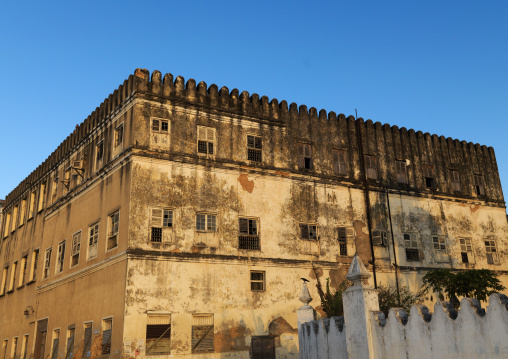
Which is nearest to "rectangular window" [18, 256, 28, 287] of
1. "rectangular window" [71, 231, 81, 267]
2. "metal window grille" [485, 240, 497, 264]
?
"rectangular window" [71, 231, 81, 267]

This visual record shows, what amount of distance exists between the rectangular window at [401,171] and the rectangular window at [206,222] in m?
10.6

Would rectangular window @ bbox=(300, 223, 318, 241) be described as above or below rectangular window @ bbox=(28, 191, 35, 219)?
below

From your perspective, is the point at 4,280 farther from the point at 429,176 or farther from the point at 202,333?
the point at 429,176

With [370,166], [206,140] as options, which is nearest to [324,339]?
[206,140]

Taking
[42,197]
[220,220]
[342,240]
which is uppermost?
[42,197]

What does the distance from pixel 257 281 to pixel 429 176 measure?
1195 cm

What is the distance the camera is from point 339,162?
24.2 metres

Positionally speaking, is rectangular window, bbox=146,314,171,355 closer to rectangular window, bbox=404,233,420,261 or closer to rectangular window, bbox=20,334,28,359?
rectangular window, bbox=20,334,28,359

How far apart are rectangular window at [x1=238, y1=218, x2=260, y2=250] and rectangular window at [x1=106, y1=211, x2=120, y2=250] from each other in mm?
5015

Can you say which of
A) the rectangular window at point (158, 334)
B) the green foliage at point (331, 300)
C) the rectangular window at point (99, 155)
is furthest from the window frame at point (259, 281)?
the rectangular window at point (99, 155)

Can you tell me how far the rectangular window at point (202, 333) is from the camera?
60.5 ft

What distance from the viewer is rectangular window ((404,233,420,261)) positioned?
24.4 m

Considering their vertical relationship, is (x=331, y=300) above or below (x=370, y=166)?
below

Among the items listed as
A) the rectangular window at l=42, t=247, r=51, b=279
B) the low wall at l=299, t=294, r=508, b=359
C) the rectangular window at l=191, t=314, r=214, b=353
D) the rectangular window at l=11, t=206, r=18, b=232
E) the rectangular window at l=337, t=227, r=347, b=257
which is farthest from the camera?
the rectangular window at l=11, t=206, r=18, b=232
